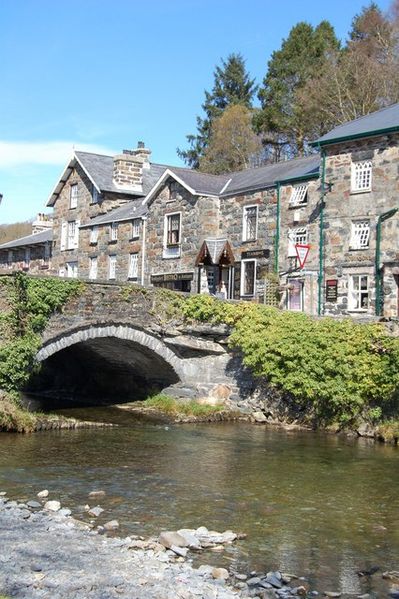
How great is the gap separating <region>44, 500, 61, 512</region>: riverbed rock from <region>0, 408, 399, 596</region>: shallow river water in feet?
1.31

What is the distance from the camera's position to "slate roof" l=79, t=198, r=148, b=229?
42.8 meters

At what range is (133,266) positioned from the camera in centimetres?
4269

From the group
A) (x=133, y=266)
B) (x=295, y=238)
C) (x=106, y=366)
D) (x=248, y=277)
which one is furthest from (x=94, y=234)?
(x=106, y=366)

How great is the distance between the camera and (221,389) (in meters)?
27.4

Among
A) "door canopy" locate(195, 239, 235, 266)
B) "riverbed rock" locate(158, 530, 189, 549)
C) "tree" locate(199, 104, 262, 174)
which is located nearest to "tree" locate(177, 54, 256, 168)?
"tree" locate(199, 104, 262, 174)

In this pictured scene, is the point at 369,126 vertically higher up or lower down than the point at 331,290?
higher up

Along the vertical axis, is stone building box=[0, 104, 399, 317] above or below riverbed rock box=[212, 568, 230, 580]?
above

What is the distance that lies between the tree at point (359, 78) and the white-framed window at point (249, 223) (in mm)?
13757

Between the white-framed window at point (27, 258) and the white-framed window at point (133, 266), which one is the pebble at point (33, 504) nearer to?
the white-framed window at point (133, 266)

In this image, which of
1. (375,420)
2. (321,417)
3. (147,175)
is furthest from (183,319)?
(147,175)

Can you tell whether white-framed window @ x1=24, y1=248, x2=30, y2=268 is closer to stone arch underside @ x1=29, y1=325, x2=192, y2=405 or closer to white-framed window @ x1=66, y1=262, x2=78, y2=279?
white-framed window @ x1=66, y1=262, x2=78, y2=279

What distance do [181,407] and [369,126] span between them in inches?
558

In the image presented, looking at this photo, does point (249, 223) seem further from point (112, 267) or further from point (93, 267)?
point (93, 267)

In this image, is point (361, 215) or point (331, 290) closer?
point (361, 215)
